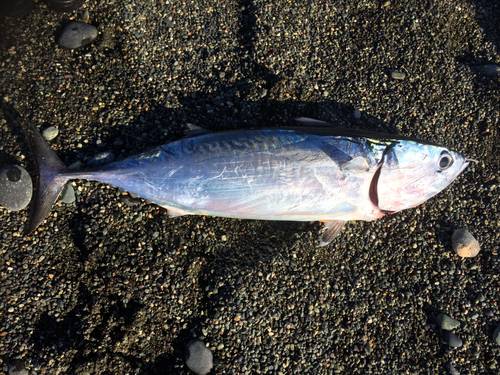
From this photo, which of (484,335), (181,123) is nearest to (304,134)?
(181,123)

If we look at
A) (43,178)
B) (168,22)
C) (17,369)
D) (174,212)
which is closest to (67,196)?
(43,178)

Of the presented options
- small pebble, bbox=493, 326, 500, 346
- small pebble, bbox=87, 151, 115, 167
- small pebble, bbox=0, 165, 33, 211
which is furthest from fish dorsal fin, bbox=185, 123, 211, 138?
small pebble, bbox=493, 326, 500, 346

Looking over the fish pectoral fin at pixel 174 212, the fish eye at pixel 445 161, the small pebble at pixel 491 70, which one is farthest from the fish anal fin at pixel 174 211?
the small pebble at pixel 491 70

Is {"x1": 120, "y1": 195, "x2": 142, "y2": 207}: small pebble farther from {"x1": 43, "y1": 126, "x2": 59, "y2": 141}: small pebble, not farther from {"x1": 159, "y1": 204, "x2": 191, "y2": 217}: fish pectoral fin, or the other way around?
{"x1": 43, "y1": 126, "x2": 59, "y2": 141}: small pebble

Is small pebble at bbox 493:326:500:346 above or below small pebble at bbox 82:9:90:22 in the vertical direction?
below

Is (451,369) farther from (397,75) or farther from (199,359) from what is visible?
(397,75)
